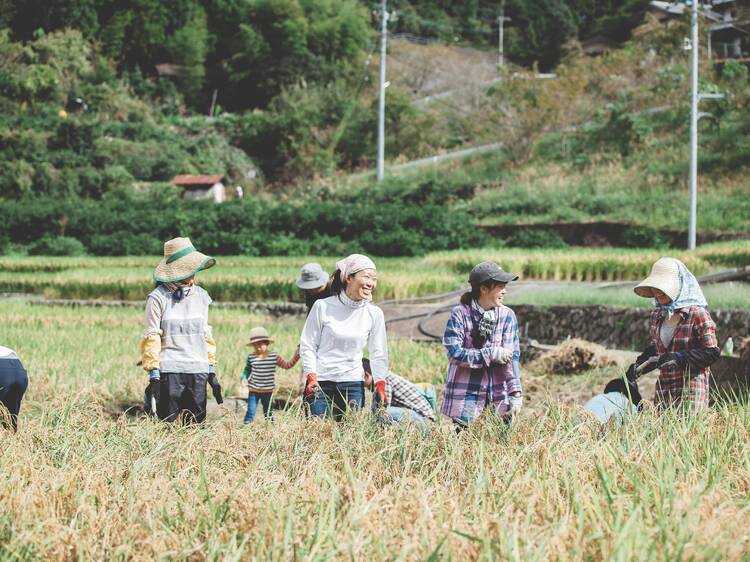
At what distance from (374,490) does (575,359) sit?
5.72 m

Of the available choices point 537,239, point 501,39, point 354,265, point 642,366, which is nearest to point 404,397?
point 354,265

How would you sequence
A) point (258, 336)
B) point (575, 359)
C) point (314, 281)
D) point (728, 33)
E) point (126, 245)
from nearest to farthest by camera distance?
1. point (314, 281)
2. point (258, 336)
3. point (575, 359)
4. point (126, 245)
5. point (728, 33)

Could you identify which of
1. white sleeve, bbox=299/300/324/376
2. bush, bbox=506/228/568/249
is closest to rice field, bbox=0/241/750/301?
bush, bbox=506/228/568/249

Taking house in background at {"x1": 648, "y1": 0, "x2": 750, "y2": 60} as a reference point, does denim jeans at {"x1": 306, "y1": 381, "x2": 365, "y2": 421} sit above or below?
below

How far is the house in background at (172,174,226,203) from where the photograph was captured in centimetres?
3225

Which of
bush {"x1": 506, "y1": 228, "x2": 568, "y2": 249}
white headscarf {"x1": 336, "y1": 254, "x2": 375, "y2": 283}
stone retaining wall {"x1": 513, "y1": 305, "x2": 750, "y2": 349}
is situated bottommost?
stone retaining wall {"x1": 513, "y1": 305, "x2": 750, "y2": 349}

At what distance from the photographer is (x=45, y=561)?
2.89 meters

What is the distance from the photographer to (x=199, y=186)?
106ft

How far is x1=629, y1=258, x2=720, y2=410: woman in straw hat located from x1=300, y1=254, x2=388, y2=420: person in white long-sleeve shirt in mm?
1369

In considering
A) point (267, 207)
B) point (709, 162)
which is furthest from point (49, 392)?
point (709, 162)

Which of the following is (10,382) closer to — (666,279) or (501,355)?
(501,355)

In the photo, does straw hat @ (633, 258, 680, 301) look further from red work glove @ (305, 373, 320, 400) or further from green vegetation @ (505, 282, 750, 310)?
green vegetation @ (505, 282, 750, 310)

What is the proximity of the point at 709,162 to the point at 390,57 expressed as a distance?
81.9 ft

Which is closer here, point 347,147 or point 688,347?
point 688,347
